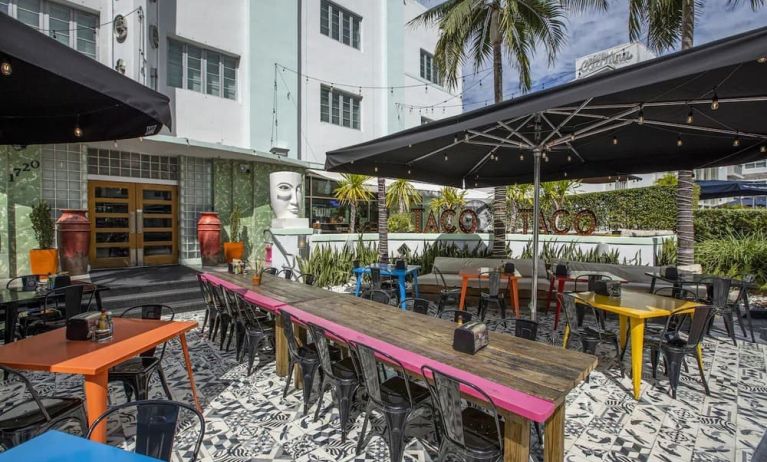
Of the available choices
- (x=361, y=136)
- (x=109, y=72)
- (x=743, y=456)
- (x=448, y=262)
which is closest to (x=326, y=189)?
(x=361, y=136)

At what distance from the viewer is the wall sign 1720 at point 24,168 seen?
23.8 feet

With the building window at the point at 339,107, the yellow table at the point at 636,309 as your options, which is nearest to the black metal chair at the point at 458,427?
the yellow table at the point at 636,309

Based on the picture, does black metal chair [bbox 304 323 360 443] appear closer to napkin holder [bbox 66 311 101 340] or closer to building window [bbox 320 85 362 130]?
napkin holder [bbox 66 311 101 340]

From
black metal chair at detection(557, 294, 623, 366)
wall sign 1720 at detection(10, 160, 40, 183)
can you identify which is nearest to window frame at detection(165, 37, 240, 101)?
wall sign 1720 at detection(10, 160, 40, 183)

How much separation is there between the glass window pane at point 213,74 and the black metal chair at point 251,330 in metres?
8.09

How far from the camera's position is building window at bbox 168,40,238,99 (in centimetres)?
952

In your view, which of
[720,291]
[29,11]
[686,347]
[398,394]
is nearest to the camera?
[398,394]

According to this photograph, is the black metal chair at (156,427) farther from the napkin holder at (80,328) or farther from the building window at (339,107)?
the building window at (339,107)

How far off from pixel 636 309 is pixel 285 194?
24.1ft

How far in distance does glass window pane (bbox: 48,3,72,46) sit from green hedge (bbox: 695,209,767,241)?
53.1 feet

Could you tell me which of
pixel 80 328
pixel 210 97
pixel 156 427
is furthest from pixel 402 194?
pixel 156 427

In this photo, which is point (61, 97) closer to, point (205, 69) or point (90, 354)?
point (90, 354)

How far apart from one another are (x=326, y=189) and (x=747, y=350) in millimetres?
11660

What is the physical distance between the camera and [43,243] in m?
7.32
